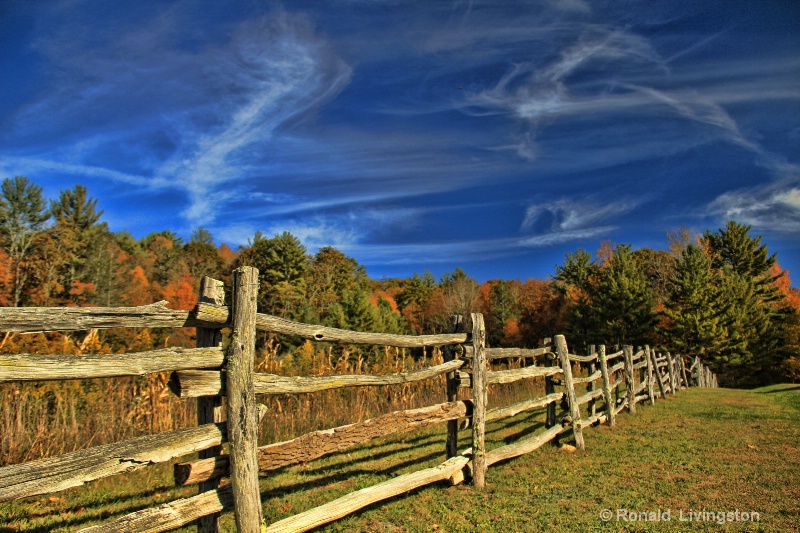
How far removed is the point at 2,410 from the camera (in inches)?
222

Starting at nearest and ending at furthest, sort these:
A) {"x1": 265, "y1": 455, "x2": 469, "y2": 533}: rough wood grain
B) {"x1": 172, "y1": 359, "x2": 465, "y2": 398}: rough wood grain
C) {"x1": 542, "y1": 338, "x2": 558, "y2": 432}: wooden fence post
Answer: {"x1": 172, "y1": 359, "x2": 465, "y2": 398}: rough wood grain → {"x1": 265, "y1": 455, "x2": 469, "y2": 533}: rough wood grain → {"x1": 542, "y1": 338, "x2": 558, "y2": 432}: wooden fence post

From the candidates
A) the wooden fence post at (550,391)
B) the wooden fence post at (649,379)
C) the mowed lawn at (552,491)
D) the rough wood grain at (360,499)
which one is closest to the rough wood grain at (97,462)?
the rough wood grain at (360,499)

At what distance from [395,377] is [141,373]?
8.09 feet

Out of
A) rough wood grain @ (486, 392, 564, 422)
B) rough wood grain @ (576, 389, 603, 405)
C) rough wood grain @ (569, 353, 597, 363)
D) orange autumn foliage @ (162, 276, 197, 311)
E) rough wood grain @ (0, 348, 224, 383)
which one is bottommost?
rough wood grain @ (576, 389, 603, 405)

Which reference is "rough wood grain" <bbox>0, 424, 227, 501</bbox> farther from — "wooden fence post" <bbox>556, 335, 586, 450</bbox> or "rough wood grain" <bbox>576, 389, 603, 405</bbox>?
"rough wood grain" <bbox>576, 389, 603, 405</bbox>

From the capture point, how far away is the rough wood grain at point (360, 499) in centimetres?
347

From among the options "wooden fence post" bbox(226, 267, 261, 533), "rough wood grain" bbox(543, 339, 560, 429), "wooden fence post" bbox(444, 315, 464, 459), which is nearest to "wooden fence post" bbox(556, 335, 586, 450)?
"rough wood grain" bbox(543, 339, 560, 429)

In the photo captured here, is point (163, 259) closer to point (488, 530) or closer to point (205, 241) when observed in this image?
point (205, 241)

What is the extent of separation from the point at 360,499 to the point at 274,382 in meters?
1.36

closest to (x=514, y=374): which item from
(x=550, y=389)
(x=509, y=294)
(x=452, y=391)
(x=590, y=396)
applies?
(x=452, y=391)

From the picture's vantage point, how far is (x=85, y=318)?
2.66 metres

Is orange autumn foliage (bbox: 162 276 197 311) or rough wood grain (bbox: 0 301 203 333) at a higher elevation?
orange autumn foliage (bbox: 162 276 197 311)

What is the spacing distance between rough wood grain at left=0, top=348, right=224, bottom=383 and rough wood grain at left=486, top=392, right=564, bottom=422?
3.69m

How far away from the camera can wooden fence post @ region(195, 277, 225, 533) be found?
3.25 metres
